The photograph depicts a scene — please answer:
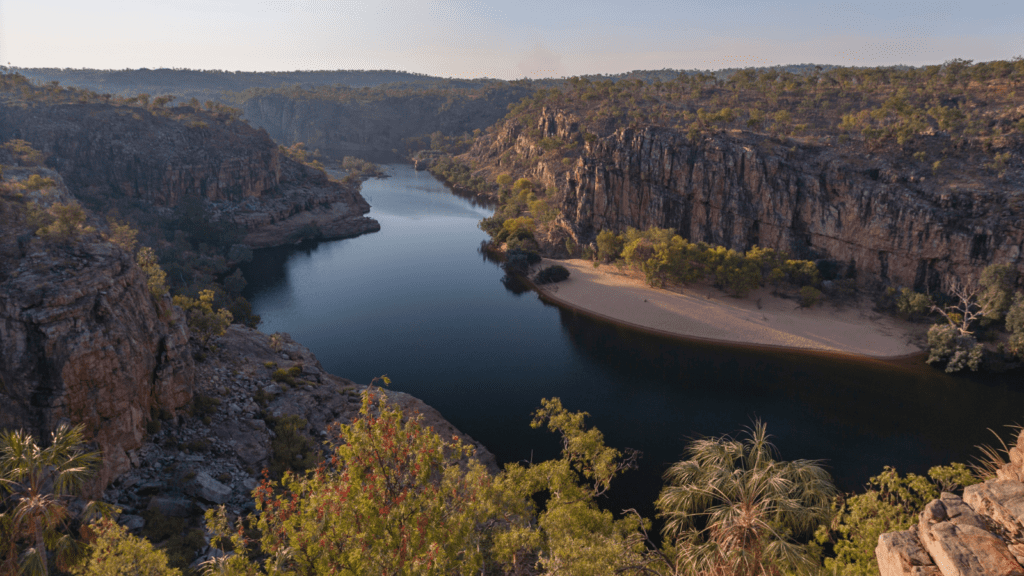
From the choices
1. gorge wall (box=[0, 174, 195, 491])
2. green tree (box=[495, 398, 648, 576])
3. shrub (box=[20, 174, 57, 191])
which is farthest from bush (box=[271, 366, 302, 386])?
shrub (box=[20, 174, 57, 191])

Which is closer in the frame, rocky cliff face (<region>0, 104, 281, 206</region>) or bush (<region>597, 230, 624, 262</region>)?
bush (<region>597, 230, 624, 262</region>)

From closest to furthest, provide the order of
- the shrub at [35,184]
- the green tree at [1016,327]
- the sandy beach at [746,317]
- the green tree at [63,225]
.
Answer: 1. the green tree at [63,225]
2. the green tree at [1016,327]
3. the shrub at [35,184]
4. the sandy beach at [746,317]

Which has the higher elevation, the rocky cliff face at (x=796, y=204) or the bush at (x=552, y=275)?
the rocky cliff face at (x=796, y=204)

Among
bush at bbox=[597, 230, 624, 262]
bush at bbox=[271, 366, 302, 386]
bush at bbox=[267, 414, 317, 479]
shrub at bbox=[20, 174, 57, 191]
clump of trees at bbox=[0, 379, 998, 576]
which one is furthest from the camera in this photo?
bush at bbox=[597, 230, 624, 262]

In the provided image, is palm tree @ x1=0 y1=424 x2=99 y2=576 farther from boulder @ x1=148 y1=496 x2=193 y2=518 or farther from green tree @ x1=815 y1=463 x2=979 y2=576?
green tree @ x1=815 y1=463 x2=979 y2=576

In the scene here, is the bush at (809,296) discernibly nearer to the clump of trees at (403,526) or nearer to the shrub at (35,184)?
the clump of trees at (403,526)

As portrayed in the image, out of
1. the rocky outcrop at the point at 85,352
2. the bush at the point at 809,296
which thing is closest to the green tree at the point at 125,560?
the rocky outcrop at the point at 85,352

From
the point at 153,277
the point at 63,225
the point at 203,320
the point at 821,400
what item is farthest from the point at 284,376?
the point at 821,400

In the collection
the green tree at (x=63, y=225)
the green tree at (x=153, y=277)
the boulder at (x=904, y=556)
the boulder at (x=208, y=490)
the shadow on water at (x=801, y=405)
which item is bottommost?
the shadow on water at (x=801, y=405)
